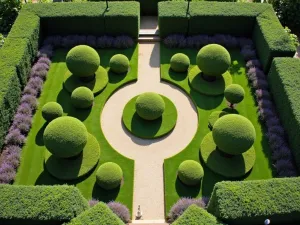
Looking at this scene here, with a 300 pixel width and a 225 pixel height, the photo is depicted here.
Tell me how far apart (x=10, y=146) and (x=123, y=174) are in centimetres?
743

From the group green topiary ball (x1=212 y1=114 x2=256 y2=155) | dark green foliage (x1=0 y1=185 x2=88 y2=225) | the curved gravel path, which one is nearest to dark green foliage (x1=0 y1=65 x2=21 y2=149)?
dark green foliage (x1=0 y1=185 x2=88 y2=225)

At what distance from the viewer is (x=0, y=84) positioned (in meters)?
21.9

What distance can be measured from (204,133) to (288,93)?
5925 millimetres

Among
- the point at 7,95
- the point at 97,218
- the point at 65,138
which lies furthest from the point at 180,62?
the point at 97,218

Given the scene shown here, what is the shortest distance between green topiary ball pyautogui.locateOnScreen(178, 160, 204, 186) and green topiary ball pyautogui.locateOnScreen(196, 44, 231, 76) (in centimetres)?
772

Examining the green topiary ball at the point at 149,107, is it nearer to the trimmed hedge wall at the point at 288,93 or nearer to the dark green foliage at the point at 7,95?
the trimmed hedge wall at the point at 288,93

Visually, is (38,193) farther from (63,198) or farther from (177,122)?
(177,122)

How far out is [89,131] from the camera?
22.7m

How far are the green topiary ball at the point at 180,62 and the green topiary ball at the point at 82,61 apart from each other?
238 inches

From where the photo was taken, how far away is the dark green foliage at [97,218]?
15549 mm

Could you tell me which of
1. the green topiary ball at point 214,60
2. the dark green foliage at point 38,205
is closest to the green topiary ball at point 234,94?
the green topiary ball at point 214,60

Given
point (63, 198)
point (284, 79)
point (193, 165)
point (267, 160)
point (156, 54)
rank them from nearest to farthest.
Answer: point (63, 198), point (193, 165), point (267, 160), point (284, 79), point (156, 54)

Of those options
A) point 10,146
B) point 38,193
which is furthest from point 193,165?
point 10,146

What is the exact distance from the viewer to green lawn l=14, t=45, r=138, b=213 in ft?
64.7
